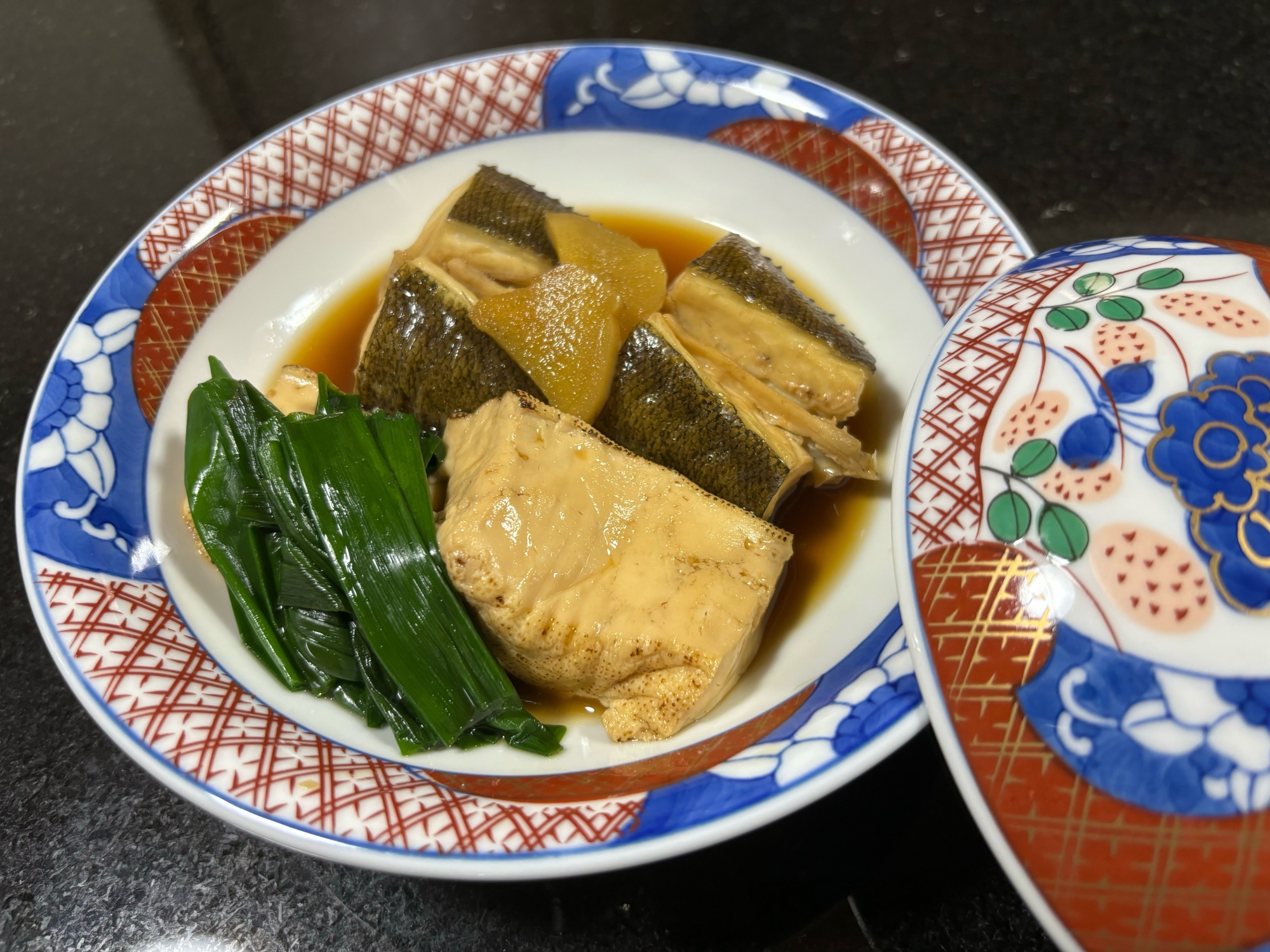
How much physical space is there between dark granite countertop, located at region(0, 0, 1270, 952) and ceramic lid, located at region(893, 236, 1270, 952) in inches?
24.0

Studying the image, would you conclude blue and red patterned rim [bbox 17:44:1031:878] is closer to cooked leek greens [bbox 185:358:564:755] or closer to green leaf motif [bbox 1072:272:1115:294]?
cooked leek greens [bbox 185:358:564:755]

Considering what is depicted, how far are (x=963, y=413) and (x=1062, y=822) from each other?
0.63 metres

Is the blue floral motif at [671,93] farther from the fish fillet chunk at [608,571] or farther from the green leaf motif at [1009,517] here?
the green leaf motif at [1009,517]

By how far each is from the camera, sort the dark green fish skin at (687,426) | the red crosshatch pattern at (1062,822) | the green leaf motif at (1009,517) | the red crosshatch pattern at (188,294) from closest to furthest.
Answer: the red crosshatch pattern at (1062,822), the green leaf motif at (1009,517), the dark green fish skin at (687,426), the red crosshatch pattern at (188,294)

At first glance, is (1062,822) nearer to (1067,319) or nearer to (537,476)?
(1067,319)

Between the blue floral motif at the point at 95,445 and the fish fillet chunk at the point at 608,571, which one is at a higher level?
the blue floral motif at the point at 95,445

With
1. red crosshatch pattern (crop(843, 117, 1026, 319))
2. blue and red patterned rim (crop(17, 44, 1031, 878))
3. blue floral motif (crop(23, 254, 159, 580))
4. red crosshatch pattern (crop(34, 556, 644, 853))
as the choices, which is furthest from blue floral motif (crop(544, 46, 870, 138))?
red crosshatch pattern (crop(34, 556, 644, 853))

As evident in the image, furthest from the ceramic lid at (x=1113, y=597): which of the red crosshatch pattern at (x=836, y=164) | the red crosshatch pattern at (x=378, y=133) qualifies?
the red crosshatch pattern at (x=378, y=133)

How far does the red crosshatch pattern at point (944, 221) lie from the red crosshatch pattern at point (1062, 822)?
0.89 meters

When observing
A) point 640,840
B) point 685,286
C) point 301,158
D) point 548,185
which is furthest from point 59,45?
point 640,840

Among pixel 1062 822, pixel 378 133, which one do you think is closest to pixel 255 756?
pixel 1062 822

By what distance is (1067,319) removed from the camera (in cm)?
131

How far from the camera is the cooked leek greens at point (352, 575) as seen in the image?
5.29ft

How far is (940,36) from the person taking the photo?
3250 millimetres
